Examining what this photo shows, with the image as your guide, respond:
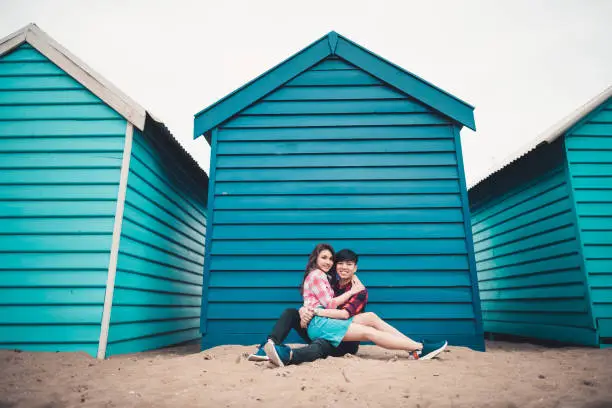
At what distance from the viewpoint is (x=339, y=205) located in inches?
199

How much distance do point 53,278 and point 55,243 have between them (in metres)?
0.43

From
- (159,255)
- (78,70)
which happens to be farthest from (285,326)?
(78,70)

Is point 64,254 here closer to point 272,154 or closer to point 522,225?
point 272,154

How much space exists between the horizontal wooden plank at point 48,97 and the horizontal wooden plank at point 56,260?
209 centimetres

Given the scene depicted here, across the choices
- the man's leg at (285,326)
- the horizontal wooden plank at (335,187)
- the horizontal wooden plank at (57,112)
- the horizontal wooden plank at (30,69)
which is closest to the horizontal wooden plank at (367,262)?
the horizontal wooden plank at (335,187)

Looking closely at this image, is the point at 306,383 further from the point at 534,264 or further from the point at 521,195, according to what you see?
the point at 521,195

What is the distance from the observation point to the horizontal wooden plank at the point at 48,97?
485 cm

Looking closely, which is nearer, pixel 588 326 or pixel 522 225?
pixel 588 326

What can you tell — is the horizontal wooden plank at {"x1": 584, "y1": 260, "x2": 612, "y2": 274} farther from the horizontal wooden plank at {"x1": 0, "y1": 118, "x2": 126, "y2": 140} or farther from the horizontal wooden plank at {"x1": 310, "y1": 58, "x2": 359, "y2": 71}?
the horizontal wooden plank at {"x1": 0, "y1": 118, "x2": 126, "y2": 140}

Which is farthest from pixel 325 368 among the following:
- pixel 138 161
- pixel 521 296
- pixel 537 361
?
pixel 521 296

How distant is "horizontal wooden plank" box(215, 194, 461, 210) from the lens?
5016 mm

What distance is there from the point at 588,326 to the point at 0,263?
787cm

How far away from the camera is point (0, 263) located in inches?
168

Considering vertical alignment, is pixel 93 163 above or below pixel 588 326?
above
